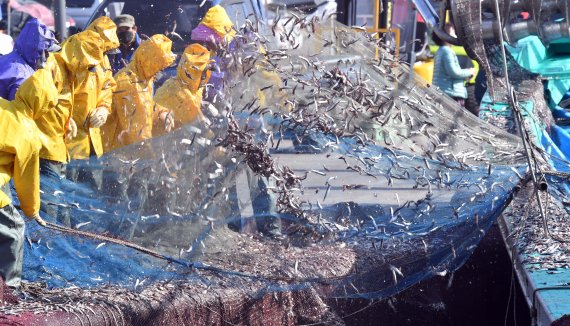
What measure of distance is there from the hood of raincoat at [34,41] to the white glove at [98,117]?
1.86 feet

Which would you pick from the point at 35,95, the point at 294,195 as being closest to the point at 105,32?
the point at 35,95

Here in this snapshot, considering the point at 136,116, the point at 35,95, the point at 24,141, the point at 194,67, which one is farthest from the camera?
the point at 136,116

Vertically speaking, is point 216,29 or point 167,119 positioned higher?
point 216,29

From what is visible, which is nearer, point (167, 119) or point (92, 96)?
point (167, 119)

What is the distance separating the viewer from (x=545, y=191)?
15.8 ft

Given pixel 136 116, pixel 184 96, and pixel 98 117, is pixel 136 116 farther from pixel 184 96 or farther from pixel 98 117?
pixel 184 96

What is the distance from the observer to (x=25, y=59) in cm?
637

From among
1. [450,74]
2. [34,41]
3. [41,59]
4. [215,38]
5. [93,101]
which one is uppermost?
[215,38]

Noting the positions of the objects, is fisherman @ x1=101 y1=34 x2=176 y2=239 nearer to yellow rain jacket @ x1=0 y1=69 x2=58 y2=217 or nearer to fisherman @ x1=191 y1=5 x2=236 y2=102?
fisherman @ x1=191 y1=5 x2=236 y2=102

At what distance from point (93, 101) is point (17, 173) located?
1.64 m

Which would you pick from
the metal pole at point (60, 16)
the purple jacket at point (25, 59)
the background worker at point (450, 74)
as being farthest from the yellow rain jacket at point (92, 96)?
the background worker at point (450, 74)

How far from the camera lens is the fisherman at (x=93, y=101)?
6148 mm

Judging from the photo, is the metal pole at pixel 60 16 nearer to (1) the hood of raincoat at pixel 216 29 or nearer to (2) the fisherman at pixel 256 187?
(1) the hood of raincoat at pixel 216 29

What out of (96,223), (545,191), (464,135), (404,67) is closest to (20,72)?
(96,223)
